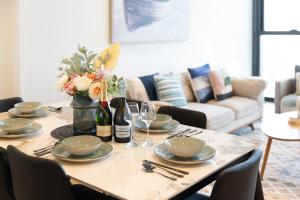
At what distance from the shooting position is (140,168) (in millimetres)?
1659

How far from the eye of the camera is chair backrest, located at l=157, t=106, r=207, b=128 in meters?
2.43

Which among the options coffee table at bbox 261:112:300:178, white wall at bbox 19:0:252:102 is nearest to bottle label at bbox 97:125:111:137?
white wall at bbox 19:0:252:102

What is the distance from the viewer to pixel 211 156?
1753mm

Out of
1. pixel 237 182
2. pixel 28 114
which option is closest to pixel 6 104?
pixel 28 114

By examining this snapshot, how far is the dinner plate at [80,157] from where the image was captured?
1709 millimetres

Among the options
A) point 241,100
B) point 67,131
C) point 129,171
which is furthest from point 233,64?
point 129,171

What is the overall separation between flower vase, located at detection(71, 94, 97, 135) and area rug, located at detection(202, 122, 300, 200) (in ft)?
4.35

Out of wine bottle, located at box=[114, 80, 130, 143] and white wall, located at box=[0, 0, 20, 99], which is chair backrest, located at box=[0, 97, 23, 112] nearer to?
white wall, located at box=[0, 0, 20, 99]

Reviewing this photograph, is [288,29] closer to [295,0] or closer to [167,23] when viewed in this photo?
[295,0]

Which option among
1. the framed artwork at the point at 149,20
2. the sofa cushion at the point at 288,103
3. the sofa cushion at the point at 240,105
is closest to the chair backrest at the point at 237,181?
the framed artwork at the point at 149,20

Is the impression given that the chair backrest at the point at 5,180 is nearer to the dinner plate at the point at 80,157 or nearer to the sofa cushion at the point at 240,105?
the dinner plate at the point at 80,157

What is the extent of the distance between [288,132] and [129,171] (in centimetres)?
223

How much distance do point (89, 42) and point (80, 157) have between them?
2.36 metres

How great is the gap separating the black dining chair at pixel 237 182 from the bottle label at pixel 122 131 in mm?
587
